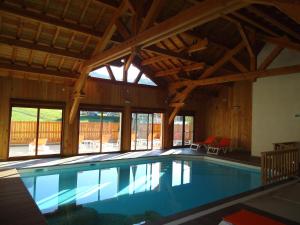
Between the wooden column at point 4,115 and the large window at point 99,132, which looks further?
the large window at point 99,132

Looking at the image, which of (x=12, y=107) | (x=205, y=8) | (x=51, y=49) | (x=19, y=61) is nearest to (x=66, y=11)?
(x=51, y=49)

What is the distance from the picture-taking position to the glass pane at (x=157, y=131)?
37.8 ft

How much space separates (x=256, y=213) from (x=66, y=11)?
6.49 meters

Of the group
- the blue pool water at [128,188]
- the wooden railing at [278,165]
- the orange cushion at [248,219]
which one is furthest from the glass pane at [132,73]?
the orange cushion at [248,219]

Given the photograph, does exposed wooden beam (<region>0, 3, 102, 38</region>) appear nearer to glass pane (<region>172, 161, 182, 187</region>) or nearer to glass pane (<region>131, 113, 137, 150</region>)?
glass pane (<region>131, 113, 137, 150</region>)

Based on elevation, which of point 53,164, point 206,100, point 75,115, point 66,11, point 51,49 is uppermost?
point 66,11

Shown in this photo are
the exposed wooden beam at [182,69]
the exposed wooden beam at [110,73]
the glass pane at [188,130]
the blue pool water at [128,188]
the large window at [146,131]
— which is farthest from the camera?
the glass pane at [188,130]

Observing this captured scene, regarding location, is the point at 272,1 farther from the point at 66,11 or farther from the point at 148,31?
the point at 66,11

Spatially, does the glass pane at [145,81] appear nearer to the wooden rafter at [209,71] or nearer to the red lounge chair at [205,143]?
the wooden rafter at [209,71]

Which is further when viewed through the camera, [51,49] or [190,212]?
[51,49]

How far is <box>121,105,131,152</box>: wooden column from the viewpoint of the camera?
10375 millimetres

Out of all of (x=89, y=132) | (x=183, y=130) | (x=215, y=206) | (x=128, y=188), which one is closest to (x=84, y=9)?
(x=89, y=132)

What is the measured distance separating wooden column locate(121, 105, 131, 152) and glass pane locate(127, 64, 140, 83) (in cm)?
122

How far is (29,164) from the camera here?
7188 millimetres
